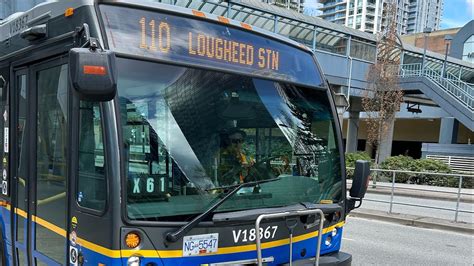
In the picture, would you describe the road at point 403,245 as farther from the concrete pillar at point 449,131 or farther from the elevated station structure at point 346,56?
the concrete pillar at point 449,131

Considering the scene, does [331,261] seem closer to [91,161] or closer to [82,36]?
[91,161]

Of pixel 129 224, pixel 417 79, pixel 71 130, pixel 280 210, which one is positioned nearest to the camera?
pixel 129 224

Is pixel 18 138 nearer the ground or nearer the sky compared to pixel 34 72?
nearer the ground

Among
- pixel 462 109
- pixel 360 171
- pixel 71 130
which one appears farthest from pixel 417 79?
pixel 71 130

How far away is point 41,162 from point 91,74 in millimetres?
1274

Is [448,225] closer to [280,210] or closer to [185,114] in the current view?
[280,210]

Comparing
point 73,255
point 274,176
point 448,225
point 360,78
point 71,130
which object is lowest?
point 448,225

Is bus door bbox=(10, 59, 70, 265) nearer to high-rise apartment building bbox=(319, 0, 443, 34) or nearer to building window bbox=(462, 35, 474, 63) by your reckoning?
building window bbox=(462, 35, 474, 63)

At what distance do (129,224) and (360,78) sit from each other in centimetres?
2417

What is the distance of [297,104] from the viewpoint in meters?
3.70

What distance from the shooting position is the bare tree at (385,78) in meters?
19.1

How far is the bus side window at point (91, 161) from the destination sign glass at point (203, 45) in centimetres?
46

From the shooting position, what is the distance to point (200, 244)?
2900mm

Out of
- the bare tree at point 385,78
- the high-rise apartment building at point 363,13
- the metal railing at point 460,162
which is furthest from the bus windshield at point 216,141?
the high-rise apartment building at point 363,13
